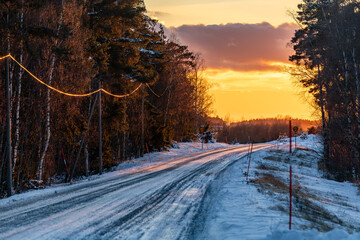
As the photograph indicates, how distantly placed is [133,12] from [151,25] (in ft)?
41.5

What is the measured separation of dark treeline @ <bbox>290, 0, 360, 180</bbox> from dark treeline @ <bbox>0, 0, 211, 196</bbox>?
45.6 feet

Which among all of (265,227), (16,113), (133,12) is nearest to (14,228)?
(265,227)

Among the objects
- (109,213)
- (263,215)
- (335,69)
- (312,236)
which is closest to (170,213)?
(109,213)

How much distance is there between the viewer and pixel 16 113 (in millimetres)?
15047

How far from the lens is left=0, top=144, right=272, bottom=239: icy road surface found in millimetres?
7016

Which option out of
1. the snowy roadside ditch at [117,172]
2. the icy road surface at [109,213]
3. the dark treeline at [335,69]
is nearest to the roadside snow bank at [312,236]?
the icy road surface at [109,213]

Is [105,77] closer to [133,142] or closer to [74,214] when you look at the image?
[133,142]

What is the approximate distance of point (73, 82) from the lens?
65.1ft

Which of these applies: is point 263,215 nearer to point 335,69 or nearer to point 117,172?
point 117,172

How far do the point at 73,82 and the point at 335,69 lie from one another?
732 inches

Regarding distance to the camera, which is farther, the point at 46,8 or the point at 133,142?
the point at 133,142

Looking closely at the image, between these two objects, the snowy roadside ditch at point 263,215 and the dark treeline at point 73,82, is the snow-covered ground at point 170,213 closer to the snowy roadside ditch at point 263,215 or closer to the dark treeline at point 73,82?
the snowy roadside ditch at point 263,215

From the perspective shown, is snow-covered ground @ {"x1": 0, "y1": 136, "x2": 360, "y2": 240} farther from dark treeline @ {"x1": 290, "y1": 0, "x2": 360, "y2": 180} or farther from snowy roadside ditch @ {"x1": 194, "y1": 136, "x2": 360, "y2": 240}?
dark treeline @ {"x1": 290, "y1": 0, "x2": 360, "y2": 180}

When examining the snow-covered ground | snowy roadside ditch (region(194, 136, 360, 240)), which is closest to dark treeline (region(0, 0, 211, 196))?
the snow-covered ground
